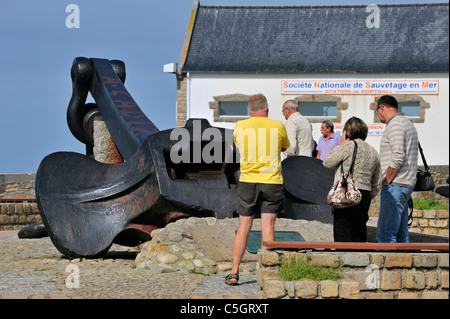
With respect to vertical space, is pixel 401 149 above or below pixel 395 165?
→ above

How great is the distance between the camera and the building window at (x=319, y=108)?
22.5 m

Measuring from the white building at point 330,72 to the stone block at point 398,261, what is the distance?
56.8ft

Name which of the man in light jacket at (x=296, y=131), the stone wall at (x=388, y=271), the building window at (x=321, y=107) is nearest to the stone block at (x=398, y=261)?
the stone wall at (x=388, y=271)

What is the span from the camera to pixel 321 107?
22578 millimetres

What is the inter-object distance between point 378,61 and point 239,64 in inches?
163

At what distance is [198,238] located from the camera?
650 cm

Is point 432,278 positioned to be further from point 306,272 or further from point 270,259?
point 270,259

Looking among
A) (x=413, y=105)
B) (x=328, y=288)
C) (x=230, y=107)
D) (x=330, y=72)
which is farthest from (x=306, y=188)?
(x=413, y=105)

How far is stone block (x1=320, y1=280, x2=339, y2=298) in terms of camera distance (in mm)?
4617

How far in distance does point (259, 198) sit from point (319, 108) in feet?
58.0

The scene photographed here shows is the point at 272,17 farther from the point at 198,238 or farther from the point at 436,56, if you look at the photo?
the point at 198,238

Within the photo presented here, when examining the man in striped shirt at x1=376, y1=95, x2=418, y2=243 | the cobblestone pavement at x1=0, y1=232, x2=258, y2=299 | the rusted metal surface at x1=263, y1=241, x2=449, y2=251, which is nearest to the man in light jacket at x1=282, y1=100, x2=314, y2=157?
the cobblestone pavement at x1=0, y1=232, x2=258, y2=299

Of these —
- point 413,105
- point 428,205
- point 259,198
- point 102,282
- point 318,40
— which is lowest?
point 428,205

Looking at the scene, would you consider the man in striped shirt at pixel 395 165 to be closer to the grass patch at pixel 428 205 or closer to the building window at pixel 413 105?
the grass patch at pixel 428 205
